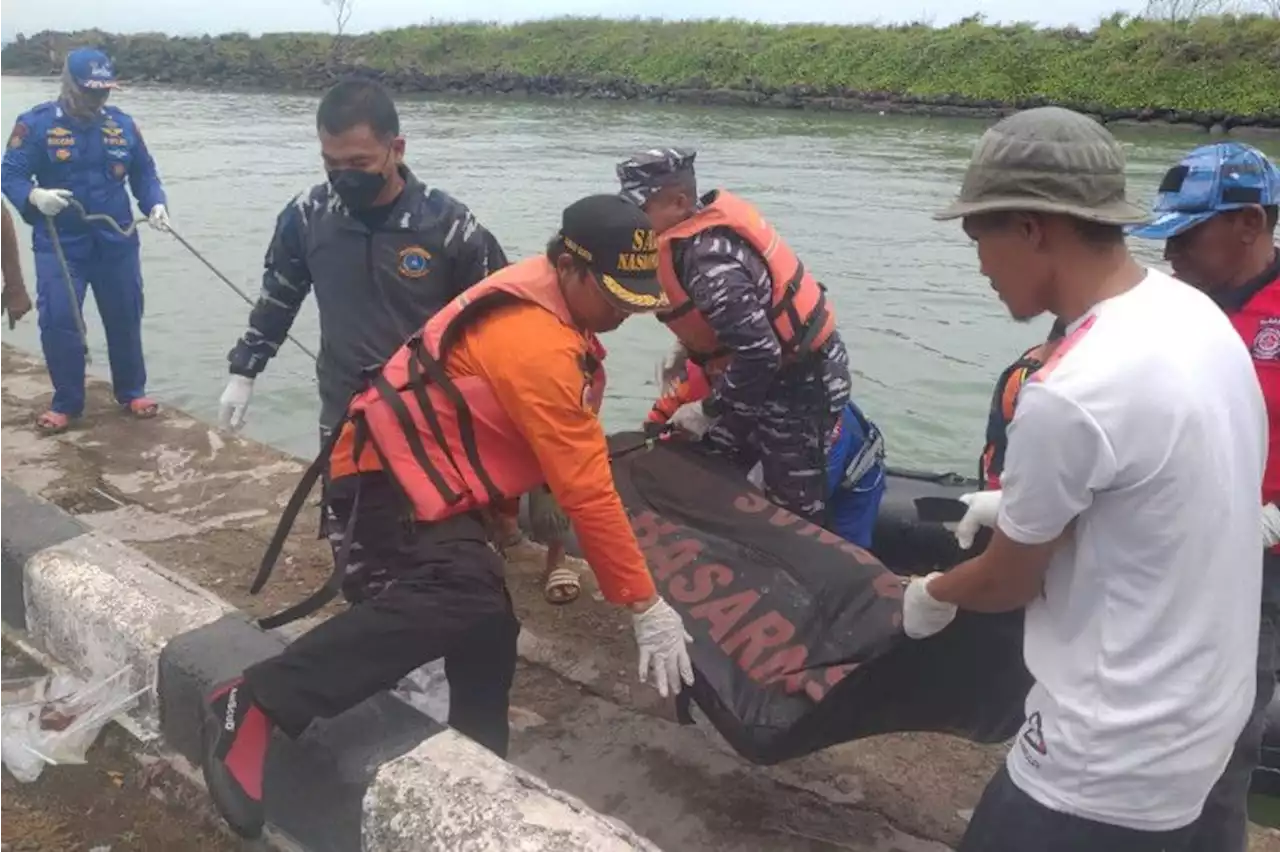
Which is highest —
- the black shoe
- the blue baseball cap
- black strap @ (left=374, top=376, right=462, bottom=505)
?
the blue baseball cap

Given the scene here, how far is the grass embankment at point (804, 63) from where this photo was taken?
29891 millimetres

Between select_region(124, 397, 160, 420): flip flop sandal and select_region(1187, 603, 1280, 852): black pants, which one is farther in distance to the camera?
select_region(124, 397, 160, 420): flip flop sandal

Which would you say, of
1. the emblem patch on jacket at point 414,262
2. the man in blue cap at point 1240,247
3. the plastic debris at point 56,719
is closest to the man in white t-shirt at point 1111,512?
the man in blue cap at point 1240,247

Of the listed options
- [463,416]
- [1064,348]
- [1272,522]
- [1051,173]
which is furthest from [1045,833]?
[463,416]

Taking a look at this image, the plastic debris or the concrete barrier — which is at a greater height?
the concrete barrier

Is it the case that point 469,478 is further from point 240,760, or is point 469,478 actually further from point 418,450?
point 240,760

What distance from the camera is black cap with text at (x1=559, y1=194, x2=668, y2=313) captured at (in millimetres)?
2525

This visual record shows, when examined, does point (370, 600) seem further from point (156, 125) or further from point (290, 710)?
point (156, 125)

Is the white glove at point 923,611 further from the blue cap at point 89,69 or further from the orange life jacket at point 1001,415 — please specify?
the blue cap at point 89,69

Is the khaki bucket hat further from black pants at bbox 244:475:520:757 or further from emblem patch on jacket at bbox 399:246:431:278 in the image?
emblem patch on jacket at bbox 399:246:431:278

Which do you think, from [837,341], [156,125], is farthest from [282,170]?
[837,341]

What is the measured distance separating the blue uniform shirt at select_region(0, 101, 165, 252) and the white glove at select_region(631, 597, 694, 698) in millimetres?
4803

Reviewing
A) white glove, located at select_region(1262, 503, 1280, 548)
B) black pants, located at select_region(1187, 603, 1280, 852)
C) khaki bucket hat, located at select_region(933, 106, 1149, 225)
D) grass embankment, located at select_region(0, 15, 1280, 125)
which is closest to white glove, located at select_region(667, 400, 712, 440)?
white glove, located at select_region(1262, 503, 1280, 548)

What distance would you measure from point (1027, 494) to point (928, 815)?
1664 mm
